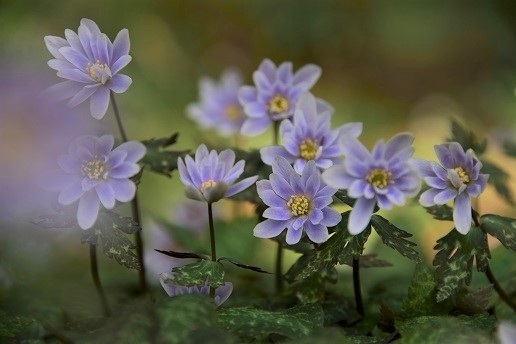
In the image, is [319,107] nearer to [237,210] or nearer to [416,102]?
[237,210]

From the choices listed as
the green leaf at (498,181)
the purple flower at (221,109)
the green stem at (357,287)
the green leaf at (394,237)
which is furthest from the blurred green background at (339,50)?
the green leaf at (394,237)

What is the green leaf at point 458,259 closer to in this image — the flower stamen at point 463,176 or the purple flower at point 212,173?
the flower stamen at point 463,176

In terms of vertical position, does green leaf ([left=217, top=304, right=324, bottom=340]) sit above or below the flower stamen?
below

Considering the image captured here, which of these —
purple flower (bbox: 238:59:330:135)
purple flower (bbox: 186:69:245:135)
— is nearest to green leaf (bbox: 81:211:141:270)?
purple flower (bbox: 238:59:330:135)

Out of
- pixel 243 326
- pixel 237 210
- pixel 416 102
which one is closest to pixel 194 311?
pixel 243 326

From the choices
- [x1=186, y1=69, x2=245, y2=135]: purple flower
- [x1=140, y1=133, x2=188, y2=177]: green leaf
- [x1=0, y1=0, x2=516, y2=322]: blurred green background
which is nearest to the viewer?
[x1=140, y1=133, x2=188, y2=177]: green leaf

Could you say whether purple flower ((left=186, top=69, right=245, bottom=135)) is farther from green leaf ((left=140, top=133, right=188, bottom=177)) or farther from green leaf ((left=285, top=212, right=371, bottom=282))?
green leaf ((left=285, top=212, right=371, bottom=282))

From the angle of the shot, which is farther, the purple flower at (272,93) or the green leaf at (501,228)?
the purple flower at (272,93)
